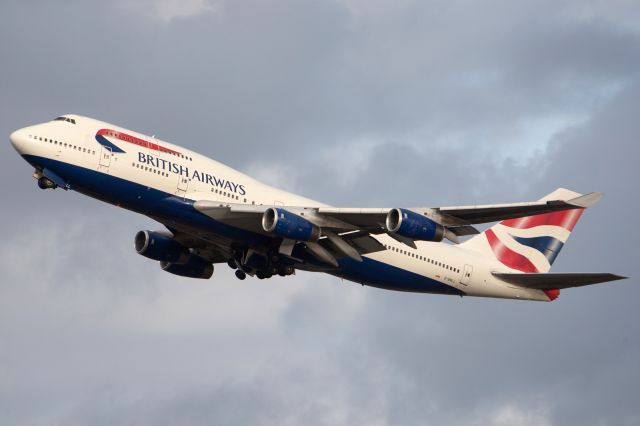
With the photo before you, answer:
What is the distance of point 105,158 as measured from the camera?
52.9 m

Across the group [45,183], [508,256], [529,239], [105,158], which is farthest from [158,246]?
[529,239]

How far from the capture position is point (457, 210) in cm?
5275

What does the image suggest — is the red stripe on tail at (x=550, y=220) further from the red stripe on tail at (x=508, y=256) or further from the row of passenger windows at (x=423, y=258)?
the row of passenger windows at (x=423, y=258)

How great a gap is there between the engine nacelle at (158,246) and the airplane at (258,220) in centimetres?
6

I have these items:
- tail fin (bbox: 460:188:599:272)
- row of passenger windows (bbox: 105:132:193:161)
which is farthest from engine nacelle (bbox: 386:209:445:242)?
tail fin (bbox: 460:188:599:272)

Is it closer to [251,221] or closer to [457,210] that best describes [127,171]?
[251,221]

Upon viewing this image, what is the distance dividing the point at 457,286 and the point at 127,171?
62.3ft

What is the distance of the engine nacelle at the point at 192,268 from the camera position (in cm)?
6331

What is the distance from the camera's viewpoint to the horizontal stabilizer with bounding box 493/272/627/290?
5622 cm

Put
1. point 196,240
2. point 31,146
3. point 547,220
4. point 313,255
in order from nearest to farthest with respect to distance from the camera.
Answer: point 31,146 → point 313,255 → point 196,240 → point 547,220

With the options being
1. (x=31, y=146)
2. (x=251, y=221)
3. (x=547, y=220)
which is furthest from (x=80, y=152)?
(x=547, y=220)

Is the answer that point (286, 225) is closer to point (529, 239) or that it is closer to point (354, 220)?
point (354, 220)

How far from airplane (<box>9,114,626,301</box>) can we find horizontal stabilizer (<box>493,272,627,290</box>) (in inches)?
2.9

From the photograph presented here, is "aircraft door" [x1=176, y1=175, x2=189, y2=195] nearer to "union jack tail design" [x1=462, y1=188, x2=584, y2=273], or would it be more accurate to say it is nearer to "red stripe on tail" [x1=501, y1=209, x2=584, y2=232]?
"union jack tail design" [x1=462, y1=188, x2=584, y2=273]
